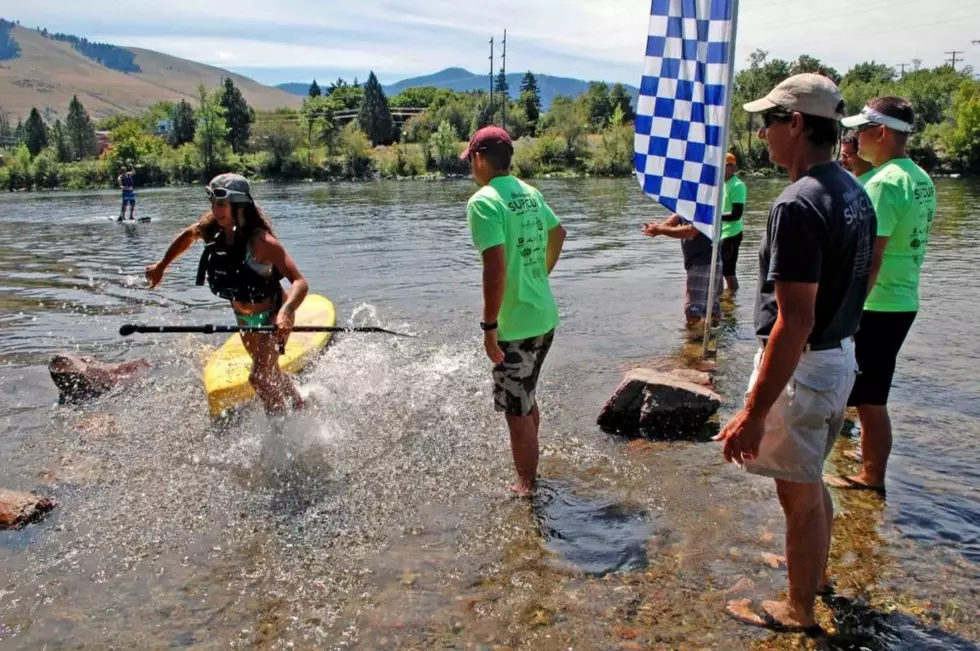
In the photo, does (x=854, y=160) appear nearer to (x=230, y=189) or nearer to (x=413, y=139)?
(x=230, y=189)

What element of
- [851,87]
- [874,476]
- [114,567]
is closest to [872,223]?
[874,476]

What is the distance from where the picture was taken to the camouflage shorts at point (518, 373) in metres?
4.58

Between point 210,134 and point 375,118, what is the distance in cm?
3319

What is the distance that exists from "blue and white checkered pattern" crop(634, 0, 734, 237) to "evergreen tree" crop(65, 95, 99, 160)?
382 ft

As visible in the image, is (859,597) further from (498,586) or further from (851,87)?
(851,87)

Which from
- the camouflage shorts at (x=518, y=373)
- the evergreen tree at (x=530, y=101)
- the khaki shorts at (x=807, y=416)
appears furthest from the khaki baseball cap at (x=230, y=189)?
the evergreen tree at (x=530, y=101)

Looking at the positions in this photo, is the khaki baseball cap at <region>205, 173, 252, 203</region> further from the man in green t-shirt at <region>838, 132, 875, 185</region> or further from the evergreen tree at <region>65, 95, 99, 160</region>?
the evergreen tree at <region>65, 95, 99, 160</region>

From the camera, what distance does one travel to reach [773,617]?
3486 mm

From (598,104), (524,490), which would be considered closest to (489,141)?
(524,490)

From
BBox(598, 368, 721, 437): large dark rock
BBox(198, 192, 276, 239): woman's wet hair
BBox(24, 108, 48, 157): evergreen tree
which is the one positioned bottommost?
BBox(598, 368, 721, 437): large dark rock

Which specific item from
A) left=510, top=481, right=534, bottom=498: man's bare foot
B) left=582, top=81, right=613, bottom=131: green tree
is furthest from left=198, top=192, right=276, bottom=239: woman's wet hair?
Result: left=582, top=81, right=613, bottom=131: green tree

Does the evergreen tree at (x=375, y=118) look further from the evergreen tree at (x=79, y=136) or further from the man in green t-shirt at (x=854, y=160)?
the man in green t-shirt at (x=854, y=160)

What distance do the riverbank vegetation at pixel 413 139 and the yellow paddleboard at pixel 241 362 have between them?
5859 cm

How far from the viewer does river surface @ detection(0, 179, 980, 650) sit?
12.0 feet
